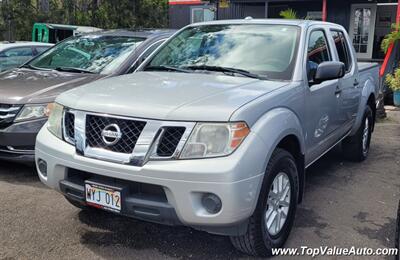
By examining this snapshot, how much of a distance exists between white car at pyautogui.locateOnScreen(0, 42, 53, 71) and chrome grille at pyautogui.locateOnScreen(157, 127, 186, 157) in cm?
559

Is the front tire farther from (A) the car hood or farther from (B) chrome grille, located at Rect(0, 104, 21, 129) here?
(B) chrome grille, located at Rect(0, 104, 21, 129)

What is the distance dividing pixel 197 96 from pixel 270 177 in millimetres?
759

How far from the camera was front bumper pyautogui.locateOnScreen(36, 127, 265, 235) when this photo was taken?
9.42 ft

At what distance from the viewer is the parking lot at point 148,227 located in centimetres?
353

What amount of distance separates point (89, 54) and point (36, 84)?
103 centimetres

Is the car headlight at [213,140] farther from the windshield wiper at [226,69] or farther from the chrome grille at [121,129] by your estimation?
the windshield wiper at [226,69]

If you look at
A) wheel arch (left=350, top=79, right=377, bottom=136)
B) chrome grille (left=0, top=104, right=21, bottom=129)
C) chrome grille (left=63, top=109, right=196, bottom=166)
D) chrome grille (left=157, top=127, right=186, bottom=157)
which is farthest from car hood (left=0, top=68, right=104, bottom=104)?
wheel arch (left=350, top=79, right=377, bottom=136)

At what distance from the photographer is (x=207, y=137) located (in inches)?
117

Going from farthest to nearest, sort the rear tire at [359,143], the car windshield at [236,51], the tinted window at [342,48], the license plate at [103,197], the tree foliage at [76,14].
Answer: the tree foliage at [76,14], the rear tire at [359,143], the tinted window at [342,48], the car windshield at [236,51], the license plate at [103,197]

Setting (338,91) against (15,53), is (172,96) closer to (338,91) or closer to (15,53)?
(338,91)

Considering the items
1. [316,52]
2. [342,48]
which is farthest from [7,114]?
[342,48]

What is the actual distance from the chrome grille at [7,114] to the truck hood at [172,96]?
4.83 ft

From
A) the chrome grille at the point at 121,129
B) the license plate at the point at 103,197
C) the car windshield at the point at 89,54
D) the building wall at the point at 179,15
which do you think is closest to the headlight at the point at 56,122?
the chrome grille at the point at 121,129

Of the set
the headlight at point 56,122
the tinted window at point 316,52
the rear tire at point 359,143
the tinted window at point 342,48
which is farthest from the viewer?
the rear tire at point 359,143
